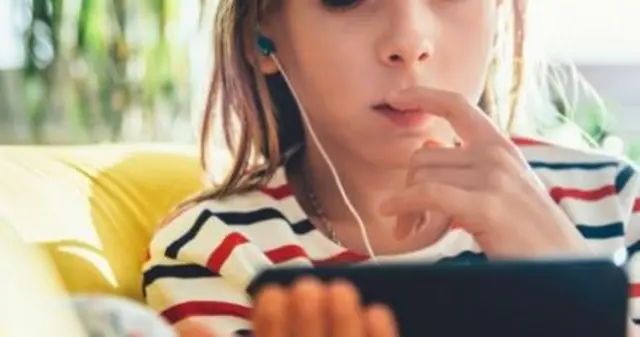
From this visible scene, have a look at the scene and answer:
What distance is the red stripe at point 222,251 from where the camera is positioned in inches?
31.0

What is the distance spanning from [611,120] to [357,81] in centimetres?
91

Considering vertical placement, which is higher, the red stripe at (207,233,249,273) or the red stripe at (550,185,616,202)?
the red stripe at (550,185,616,202)

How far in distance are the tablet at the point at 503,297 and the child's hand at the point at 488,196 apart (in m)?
0.21

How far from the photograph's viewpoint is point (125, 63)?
158 cm

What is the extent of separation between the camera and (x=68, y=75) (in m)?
1.55

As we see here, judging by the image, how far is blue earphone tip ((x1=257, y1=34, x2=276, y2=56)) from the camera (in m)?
0.85

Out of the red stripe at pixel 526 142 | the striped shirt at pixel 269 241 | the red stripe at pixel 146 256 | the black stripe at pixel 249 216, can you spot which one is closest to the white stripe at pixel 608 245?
the striped shirt at pixel 269 241

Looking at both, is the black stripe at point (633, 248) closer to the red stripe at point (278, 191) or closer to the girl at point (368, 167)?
the girl at point (368, 167)

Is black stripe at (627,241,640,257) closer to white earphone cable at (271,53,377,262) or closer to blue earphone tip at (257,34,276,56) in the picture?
white earphone cable at (271,53,377,262)

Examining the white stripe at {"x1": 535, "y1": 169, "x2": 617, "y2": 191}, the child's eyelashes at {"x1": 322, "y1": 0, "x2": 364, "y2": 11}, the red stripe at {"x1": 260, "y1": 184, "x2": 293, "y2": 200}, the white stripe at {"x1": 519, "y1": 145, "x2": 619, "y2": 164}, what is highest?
the child's eyelashes at {"x1": 322, "y1": 0, "x2": 364, "y2": 11}

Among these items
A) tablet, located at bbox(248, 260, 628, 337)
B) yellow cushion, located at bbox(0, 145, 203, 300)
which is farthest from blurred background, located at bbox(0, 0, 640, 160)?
tablet, located at bbox(248, 260, 628, 337)

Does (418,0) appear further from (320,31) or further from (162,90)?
(162,90)

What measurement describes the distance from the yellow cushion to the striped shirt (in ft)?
0.15

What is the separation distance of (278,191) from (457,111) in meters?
0.19
